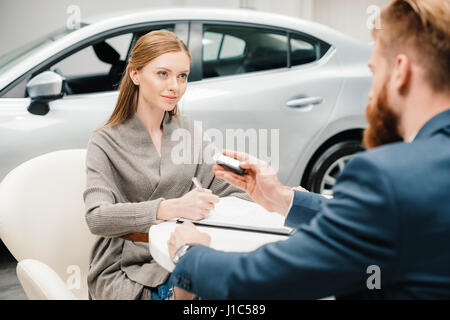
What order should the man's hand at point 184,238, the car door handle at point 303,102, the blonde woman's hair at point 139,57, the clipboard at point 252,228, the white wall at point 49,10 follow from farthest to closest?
the white wall at point 49,10
the car door handle at point 303,102
the blonde woman's hair at point 139,57
the clipboard at point 252,228
the man's hand at point 184,238

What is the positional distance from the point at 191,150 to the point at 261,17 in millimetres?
1617

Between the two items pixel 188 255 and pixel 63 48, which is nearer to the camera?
pixel 188 255

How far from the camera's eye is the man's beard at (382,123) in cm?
86

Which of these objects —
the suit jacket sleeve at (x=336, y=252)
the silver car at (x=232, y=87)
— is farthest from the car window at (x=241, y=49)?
the suit jacket sleeve at (x=336, y=252)

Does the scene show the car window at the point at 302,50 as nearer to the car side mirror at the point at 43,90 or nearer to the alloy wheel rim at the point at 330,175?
the alloy wheel rim at the point at 330,175

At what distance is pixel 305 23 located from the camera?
127 inches

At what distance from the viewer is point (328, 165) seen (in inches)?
131

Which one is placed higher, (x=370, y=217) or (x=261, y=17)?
(x=261, y=17)

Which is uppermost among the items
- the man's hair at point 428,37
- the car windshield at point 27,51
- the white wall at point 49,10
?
the white wall at point 49,10

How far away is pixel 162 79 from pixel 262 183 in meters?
0.58

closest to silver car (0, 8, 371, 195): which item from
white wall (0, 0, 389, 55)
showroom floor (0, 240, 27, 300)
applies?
showroom floor (0, 240, 27, 300)

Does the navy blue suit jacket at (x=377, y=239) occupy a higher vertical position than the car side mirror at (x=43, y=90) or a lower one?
lower
